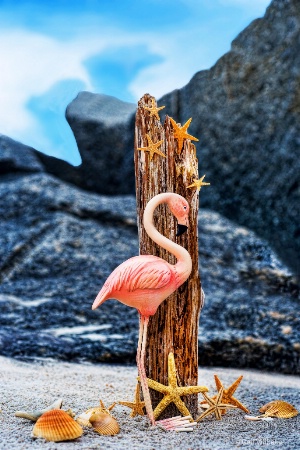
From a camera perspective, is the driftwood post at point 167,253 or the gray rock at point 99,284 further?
the gray rock at point 99,284

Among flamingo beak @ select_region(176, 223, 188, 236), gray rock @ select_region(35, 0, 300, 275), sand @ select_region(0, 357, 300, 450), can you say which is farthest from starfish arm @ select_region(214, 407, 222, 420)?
gray rock @ select_region(35, 0, 300, 275)

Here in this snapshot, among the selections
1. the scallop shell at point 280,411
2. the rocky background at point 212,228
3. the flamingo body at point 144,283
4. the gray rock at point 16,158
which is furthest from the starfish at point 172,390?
the gray rock at point 16,158

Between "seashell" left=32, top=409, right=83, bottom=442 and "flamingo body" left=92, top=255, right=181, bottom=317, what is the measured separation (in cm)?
47

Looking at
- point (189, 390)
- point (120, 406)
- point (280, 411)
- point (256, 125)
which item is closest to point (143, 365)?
point (189, 390)

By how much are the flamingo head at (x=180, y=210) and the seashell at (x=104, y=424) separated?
726 millimetres

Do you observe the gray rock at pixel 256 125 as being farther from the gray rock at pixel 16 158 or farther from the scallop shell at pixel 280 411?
the scallop shell at pixel 280 411

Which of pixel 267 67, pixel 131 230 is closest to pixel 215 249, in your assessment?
pixel 131 230

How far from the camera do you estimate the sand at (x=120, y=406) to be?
1754 mm

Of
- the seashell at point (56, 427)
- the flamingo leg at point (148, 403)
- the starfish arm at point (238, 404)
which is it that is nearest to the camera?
the seashell at point (56, 427)

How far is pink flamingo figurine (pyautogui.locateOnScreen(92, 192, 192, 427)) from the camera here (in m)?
2.02

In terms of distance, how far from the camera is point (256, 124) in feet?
16.5

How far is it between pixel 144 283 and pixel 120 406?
704 millimetres

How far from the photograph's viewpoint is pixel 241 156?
5160mm

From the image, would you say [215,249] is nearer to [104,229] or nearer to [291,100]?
[104,229]
